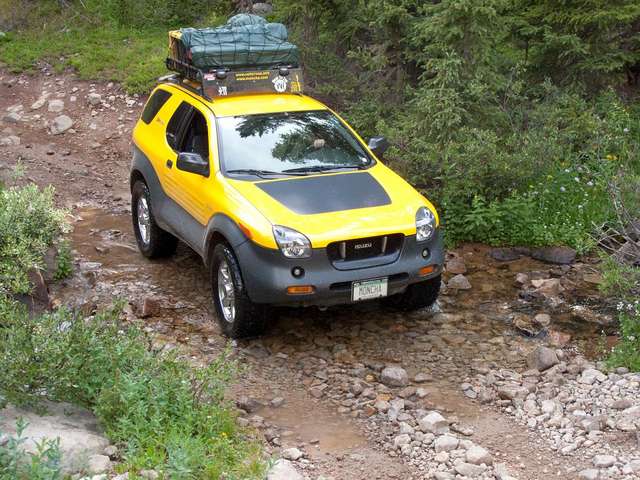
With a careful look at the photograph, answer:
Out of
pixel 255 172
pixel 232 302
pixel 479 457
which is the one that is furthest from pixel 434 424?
pixel 255 172

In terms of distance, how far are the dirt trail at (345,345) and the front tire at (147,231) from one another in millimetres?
134

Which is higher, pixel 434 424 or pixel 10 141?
pixel 434 424

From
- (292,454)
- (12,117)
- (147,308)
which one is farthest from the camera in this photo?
(12,117)

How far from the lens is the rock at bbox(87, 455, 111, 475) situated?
5.00 meters

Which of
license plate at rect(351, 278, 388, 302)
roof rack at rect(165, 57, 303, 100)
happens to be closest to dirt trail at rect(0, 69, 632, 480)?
license plate at rect(351, 278, 388, 302)

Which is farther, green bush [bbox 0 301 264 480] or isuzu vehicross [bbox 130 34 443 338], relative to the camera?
isuzu vehicross [bbox 130 34 443 338]

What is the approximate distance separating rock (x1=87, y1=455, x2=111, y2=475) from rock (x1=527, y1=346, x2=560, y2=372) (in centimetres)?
351

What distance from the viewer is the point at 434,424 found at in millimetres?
6105

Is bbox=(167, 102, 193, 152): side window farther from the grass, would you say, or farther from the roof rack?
the grass

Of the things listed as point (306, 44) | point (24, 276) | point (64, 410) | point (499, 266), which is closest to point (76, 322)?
point (64, 410)

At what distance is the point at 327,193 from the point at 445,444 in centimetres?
253

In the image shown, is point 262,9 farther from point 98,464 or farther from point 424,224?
point 98,464

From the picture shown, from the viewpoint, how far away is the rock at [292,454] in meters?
5.75

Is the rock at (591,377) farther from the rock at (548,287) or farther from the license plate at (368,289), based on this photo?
the rock at (548,287)
